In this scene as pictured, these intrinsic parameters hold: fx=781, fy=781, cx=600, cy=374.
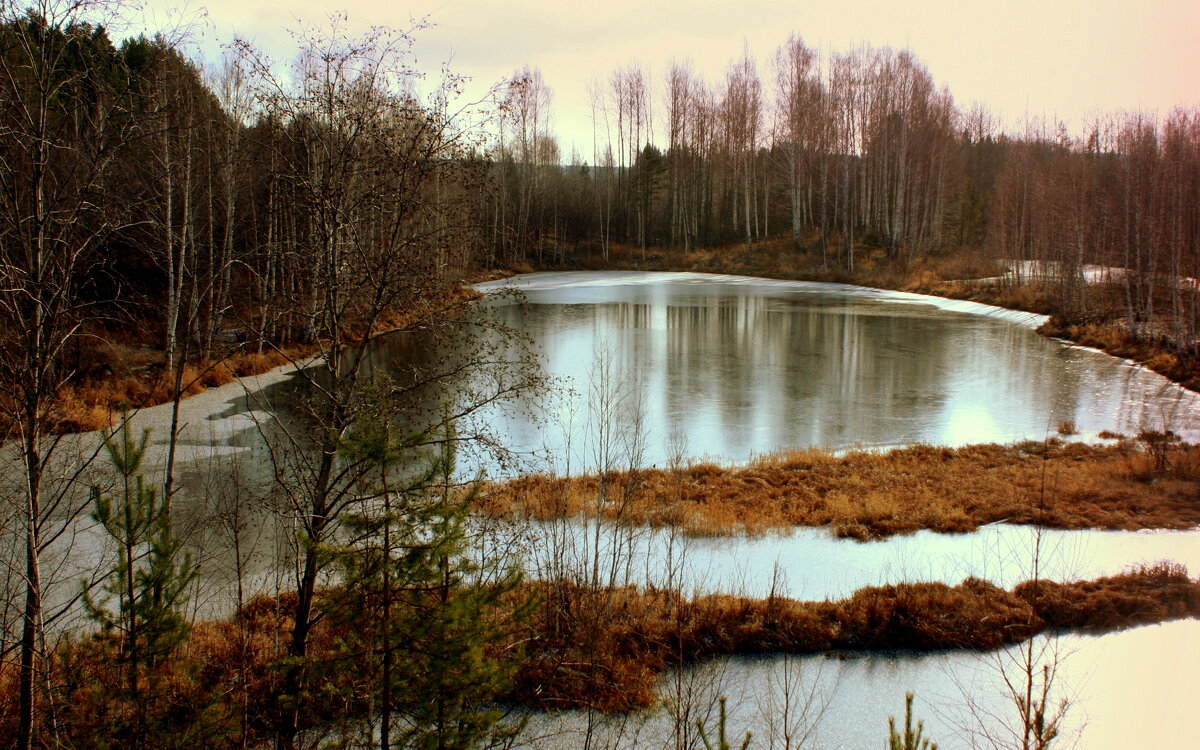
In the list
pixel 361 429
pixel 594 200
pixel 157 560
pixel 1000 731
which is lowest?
pixel 1000 731

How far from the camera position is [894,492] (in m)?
10.8

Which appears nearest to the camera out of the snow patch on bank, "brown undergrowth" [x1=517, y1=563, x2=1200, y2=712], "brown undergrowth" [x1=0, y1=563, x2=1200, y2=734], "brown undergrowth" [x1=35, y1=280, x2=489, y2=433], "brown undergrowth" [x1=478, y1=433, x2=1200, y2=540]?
"brown undergrowth" [x1=0, y1=563, x2=1200, y2=734]

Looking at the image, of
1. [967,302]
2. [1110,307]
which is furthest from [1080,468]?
[967,302]

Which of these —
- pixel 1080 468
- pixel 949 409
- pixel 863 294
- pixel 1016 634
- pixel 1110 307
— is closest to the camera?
pixel 1016 634

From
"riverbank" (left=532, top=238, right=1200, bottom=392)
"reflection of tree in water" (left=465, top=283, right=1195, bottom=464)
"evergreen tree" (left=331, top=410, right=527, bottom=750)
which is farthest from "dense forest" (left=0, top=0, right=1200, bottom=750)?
"riverbank" (left=532, top=238, right=1200, bottom=392)

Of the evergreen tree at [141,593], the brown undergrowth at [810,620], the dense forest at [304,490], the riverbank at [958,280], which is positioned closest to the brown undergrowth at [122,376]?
the dense forest at [304,490]

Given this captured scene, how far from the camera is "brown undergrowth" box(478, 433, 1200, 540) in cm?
987

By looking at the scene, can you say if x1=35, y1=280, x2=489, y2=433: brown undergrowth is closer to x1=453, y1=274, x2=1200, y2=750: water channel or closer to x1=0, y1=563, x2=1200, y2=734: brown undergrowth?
x1=453, y1=274, x2=1200, y2=750: water channel

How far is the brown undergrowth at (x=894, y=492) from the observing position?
388 inches

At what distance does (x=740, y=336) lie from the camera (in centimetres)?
2577

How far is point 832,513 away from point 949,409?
7.32 meters

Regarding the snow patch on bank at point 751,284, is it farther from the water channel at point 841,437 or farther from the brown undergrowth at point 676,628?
the brown undergrowth at point 676,628

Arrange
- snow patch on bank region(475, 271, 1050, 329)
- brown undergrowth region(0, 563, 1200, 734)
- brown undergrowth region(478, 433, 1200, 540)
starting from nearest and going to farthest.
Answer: brown undergrowth region(0, 563, 1200, 734)
brown undergrowth region(478, 433, 1200, 540)
snow patch on bank region(475, 271, 1050, 329)

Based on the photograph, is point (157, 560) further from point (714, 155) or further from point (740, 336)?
point (714, 155)
